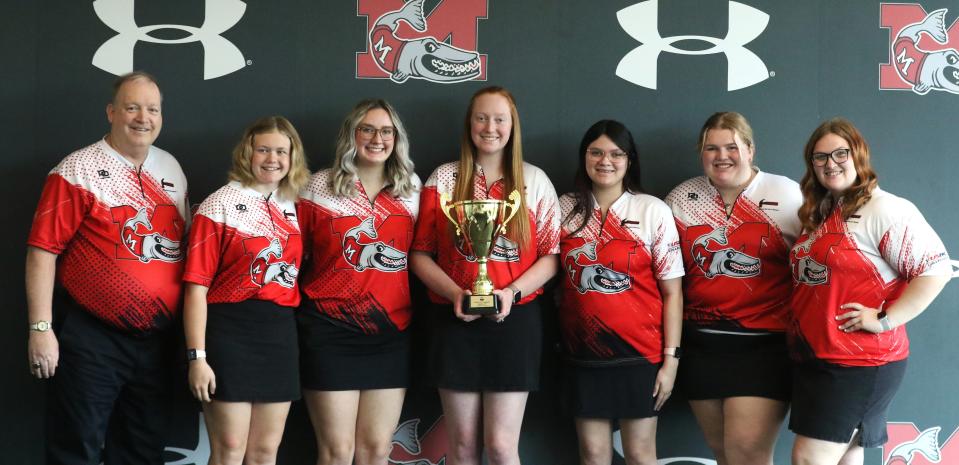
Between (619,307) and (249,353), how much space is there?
55.6 inches

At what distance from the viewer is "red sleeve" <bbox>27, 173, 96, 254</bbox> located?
3.08 metres

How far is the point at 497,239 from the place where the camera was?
321 cm

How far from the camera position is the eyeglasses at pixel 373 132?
10.7 ft

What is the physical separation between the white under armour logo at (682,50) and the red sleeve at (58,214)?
231cm

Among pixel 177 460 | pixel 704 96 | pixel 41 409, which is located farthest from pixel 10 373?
pixel 704 96

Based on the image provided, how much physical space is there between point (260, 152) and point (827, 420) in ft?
7.51

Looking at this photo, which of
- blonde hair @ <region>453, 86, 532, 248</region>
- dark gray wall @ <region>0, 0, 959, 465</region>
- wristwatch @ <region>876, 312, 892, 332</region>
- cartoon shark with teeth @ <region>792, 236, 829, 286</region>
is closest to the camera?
wristwatch @ <region>876, 312, 892, 332</region>

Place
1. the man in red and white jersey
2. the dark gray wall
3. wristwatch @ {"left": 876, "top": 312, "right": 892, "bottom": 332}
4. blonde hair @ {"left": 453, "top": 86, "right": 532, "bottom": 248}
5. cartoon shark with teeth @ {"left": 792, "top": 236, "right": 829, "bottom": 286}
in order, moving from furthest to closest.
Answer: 1. the dark gray wall
2. blonde hair @ {"left": 453, "top": 86, "right": 532, "bottom": 248}
3. the man in red and white jersey
4. cartoon shark with teeth @ {"left": 792, "top": 236, "right": 829, "bottom": 286}
5. wristwatch @ {"left": 876, "top": 312, "right": 892, "bottom": 332}

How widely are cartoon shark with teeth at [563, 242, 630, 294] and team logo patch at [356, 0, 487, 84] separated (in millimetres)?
995

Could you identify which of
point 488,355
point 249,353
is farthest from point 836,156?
point 249,353

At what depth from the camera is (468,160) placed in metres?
3.31

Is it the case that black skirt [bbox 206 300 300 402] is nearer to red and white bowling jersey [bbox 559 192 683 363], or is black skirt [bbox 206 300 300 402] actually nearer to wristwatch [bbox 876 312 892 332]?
red and white bowling jersey [bbox 559 192 683 363]

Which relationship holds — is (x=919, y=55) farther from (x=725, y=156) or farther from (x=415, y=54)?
(x=415, y=54)

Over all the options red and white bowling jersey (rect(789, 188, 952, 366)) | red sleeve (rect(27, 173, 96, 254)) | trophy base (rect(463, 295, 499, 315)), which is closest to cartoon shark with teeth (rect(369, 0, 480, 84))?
trophy base (rect(463, 295, 499, 315))
